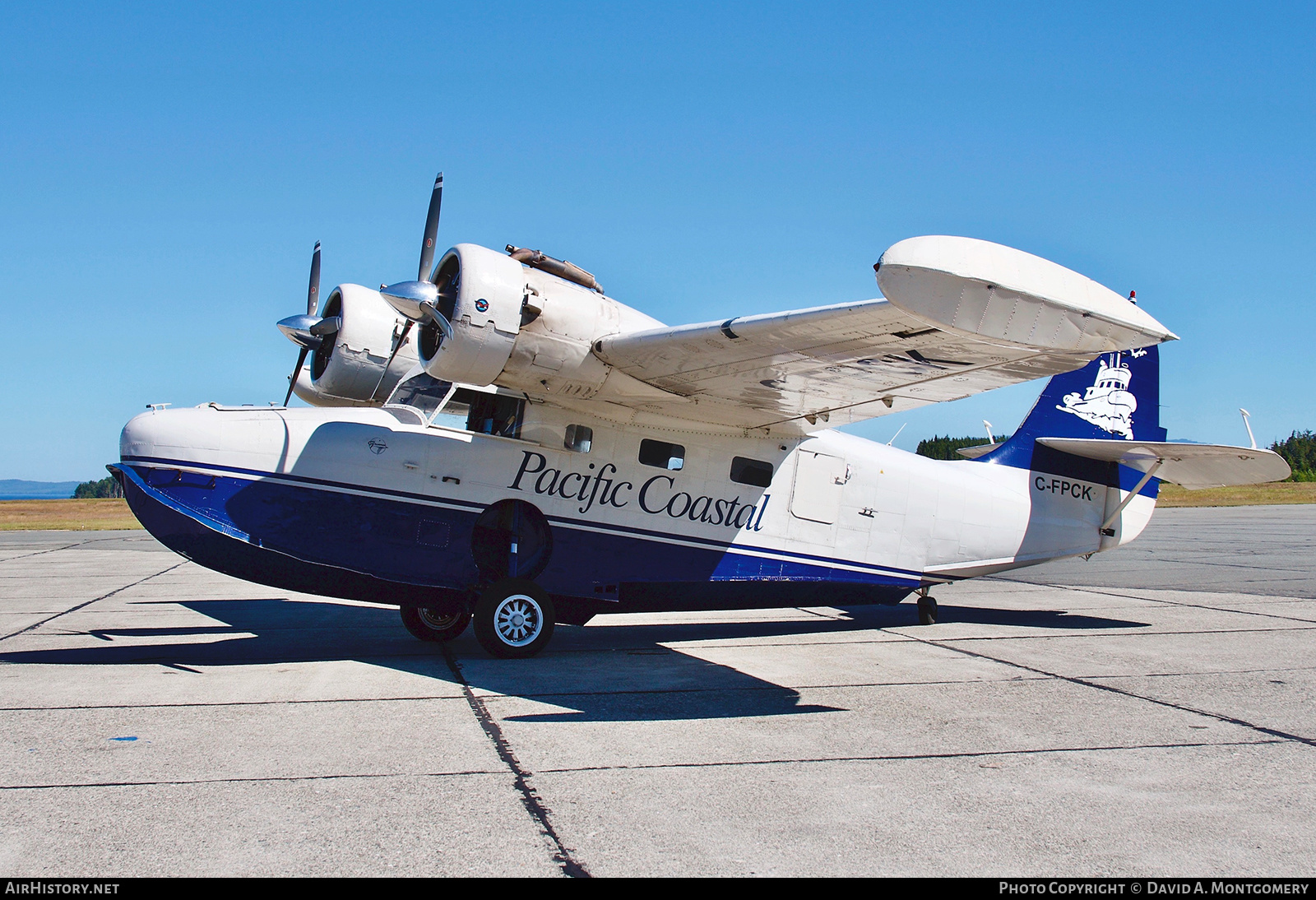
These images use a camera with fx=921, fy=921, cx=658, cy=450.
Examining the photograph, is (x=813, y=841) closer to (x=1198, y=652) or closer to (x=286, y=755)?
(x=286, y=755)

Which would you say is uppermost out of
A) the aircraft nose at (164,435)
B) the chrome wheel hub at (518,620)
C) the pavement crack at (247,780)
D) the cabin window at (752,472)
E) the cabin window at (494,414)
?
the cabin window at (494,414)

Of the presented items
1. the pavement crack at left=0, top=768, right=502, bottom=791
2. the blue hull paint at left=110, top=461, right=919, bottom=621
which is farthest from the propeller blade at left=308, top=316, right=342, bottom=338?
the pavement crack at left=0, top=768, right=502, bottom=791

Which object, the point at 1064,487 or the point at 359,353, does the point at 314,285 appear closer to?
the point at 359,353

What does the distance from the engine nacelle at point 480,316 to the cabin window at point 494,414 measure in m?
1.22

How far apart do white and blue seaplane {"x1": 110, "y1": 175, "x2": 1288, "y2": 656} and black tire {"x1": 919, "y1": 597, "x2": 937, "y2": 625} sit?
48 cm

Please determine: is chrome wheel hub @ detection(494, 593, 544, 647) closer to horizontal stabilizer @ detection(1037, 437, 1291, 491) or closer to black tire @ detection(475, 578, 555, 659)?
black tire @ detection(475, 578, 555, 659)

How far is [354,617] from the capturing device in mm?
12164

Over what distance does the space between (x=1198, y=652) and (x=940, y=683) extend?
3234 mm

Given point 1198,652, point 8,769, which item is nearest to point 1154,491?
point 1198,652

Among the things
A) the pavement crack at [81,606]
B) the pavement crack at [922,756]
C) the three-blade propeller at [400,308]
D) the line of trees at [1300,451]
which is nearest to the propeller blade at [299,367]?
the three-blade propeller at [400,308]

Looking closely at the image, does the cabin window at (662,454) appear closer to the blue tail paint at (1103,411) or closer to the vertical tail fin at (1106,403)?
the blue tail paint at (1103,411)

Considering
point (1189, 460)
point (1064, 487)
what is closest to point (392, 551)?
point (1064, 487)

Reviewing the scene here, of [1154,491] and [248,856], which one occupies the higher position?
[1154,491]

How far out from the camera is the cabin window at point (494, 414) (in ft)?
29.9
